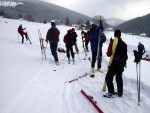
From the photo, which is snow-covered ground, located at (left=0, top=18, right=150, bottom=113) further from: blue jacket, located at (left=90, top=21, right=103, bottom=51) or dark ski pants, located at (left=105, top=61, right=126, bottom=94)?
blue jacket, located at (left=90, top=21, right=103, bottom=51)

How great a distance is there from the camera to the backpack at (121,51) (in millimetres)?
6746

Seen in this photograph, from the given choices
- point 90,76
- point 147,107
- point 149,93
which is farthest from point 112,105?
point 90,76

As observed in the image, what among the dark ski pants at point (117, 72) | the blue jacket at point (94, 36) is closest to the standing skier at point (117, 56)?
the dark ski pants at point (117, 72)

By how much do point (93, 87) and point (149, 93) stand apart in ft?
6.50

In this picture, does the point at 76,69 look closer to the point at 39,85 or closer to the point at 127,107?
the point at 39,85

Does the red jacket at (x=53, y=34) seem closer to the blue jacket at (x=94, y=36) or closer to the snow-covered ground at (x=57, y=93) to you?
the snow-covered ground at (x=57, y=93)

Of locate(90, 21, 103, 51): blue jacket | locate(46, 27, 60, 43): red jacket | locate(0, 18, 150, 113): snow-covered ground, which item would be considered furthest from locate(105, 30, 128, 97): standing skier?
locate(46, 27, 60, 43): red jacket

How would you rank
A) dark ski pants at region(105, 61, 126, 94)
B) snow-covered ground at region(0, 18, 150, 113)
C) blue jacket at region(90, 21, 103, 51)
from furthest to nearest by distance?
blue jacket at region(90, 21, 103, 51) < dark ski pants at region(105, 61, 126, 94) < snow-covered ground at region(0, 18, 150, 113)

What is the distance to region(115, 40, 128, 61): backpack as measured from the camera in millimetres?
6746

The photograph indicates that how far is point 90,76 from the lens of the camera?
9.49 m

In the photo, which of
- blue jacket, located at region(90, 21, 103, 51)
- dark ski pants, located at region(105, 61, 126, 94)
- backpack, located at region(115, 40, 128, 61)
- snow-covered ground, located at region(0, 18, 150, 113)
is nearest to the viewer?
snow-covered ground, located at region(0, 18, 150, 113)

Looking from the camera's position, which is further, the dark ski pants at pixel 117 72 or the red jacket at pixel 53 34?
the red jacket at pixel 53 34

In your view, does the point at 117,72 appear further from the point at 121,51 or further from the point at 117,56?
the point at 121,51

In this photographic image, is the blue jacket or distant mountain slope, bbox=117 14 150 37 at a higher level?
distant mountain slope, bbox=117 14 150 37
